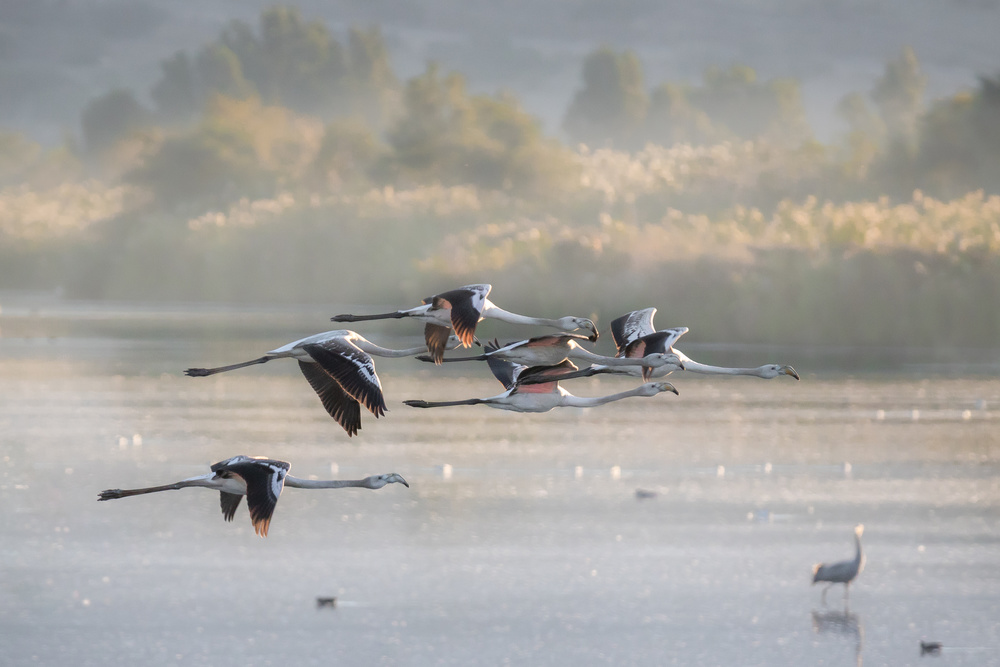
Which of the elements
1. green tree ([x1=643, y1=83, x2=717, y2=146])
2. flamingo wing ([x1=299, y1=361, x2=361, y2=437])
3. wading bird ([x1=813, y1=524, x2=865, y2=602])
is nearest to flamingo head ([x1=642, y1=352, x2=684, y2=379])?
flamingo wing ([x1=299, y1=361, x2=361, y2=437])

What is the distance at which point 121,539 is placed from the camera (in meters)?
28.5

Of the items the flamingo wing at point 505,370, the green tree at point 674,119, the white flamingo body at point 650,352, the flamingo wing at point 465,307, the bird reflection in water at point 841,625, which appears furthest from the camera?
the green tree at point 674,119

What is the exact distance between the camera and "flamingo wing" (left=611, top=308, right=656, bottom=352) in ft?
36.3

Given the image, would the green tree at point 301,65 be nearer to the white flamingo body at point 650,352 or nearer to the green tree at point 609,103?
the green tree at point 609,103

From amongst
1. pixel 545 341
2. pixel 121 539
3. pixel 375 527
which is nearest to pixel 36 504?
pixel 121 539

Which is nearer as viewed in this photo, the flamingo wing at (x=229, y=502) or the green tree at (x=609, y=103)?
the flamingo wing at (x=229, y=502)

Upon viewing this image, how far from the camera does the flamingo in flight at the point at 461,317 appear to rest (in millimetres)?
9070

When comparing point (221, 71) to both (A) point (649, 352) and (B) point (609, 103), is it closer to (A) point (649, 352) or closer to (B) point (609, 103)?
(B) point (609, 103)

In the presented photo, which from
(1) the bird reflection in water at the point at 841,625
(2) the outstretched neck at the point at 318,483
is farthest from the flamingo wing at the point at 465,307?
(1) the bird reflection in water at the point at 841,625

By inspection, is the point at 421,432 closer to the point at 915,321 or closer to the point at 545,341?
the point at 915,321

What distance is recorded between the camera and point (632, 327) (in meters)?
11.2

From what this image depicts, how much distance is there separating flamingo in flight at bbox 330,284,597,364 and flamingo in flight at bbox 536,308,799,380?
0.43 metres

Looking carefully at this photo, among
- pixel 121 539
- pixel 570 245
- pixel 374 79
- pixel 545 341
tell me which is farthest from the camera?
pixel 374 79

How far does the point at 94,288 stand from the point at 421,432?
66.6 meters
